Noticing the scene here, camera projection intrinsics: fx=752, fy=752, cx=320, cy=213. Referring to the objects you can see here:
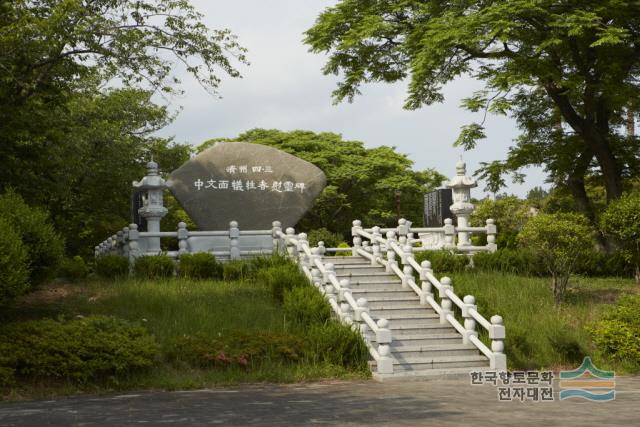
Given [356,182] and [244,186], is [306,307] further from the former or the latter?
[356,182]

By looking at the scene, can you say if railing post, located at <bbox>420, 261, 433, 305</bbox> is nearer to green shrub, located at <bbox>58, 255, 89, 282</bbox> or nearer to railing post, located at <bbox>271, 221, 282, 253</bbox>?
railing post, located at <bbox>271, 221, 282, 253</bbox>

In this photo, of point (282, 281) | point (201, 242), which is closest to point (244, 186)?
point (201, 242)

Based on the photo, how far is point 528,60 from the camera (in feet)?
75.3

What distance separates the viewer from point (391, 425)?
8758 millimetres

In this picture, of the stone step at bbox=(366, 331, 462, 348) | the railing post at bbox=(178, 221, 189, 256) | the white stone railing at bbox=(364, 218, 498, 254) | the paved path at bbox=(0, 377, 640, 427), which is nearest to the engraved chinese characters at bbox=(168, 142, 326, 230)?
the railing post at bbox=(178, 221, 189, 256)

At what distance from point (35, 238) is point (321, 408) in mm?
6695

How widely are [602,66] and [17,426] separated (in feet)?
68.4

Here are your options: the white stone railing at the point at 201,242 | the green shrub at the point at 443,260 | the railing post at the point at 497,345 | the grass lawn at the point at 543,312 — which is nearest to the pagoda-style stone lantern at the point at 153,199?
the white stone railing at the point at 201,242

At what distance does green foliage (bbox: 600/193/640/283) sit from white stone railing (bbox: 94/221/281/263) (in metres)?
8.96

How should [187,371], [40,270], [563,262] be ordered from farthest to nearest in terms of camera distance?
[563,262]
[40,270]
[187,371]

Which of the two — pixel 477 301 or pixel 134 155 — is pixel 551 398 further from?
pixel 134 155

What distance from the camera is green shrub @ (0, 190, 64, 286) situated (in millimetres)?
13555

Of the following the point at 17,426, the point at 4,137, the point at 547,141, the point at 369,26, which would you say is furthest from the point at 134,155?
the point at 17,426

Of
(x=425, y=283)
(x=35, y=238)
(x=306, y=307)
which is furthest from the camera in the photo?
(x=425, y=283)
